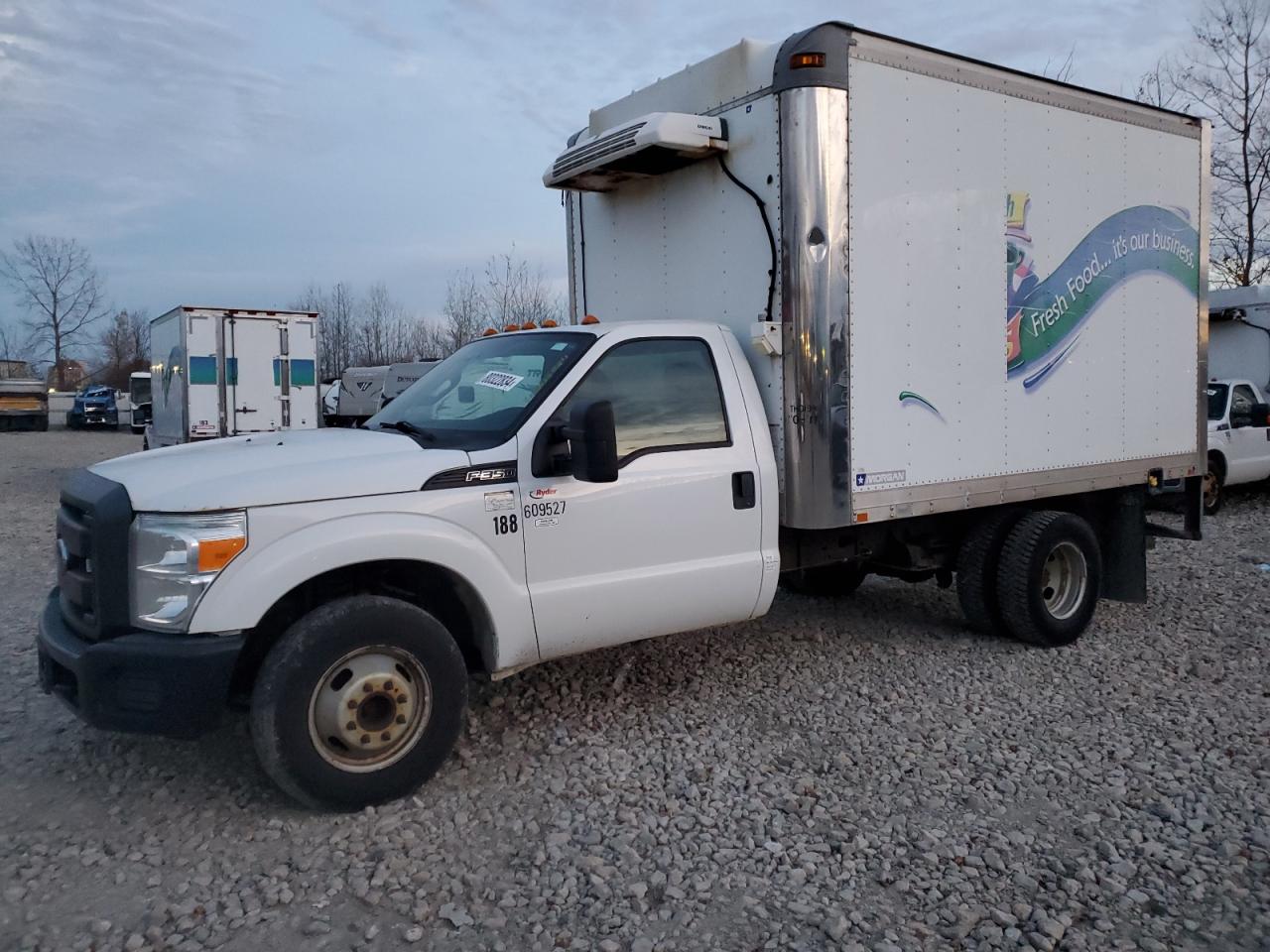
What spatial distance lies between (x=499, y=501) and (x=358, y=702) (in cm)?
102

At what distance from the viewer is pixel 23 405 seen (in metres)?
36.6

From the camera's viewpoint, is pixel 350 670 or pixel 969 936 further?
pixel 350 670

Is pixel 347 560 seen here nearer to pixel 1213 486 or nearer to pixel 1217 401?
pixel 1213 486

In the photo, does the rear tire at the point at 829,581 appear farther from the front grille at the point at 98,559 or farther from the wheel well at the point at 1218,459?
the wheel well at the point at 1218,459

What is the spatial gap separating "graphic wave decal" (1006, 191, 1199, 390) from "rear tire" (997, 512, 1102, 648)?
3.11ft

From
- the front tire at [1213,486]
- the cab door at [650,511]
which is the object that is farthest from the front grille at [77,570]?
the front tire at [1213,486]

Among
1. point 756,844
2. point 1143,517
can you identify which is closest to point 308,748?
point 756,844

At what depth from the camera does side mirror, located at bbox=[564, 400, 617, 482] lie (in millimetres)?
4312

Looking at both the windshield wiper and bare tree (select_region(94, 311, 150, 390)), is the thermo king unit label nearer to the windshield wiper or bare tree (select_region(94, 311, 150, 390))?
the windshield wiper

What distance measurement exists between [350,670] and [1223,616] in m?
6.29

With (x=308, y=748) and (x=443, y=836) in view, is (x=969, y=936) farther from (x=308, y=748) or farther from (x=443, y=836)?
(x=308, y=748)

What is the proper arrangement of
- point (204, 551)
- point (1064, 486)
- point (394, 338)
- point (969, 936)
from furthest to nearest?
1. point (394, 338)
2. point (1064, 486)
3. point (204, 551)
4. point (969, 936)

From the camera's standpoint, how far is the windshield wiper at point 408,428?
4.84m

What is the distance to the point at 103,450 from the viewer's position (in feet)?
90.9
